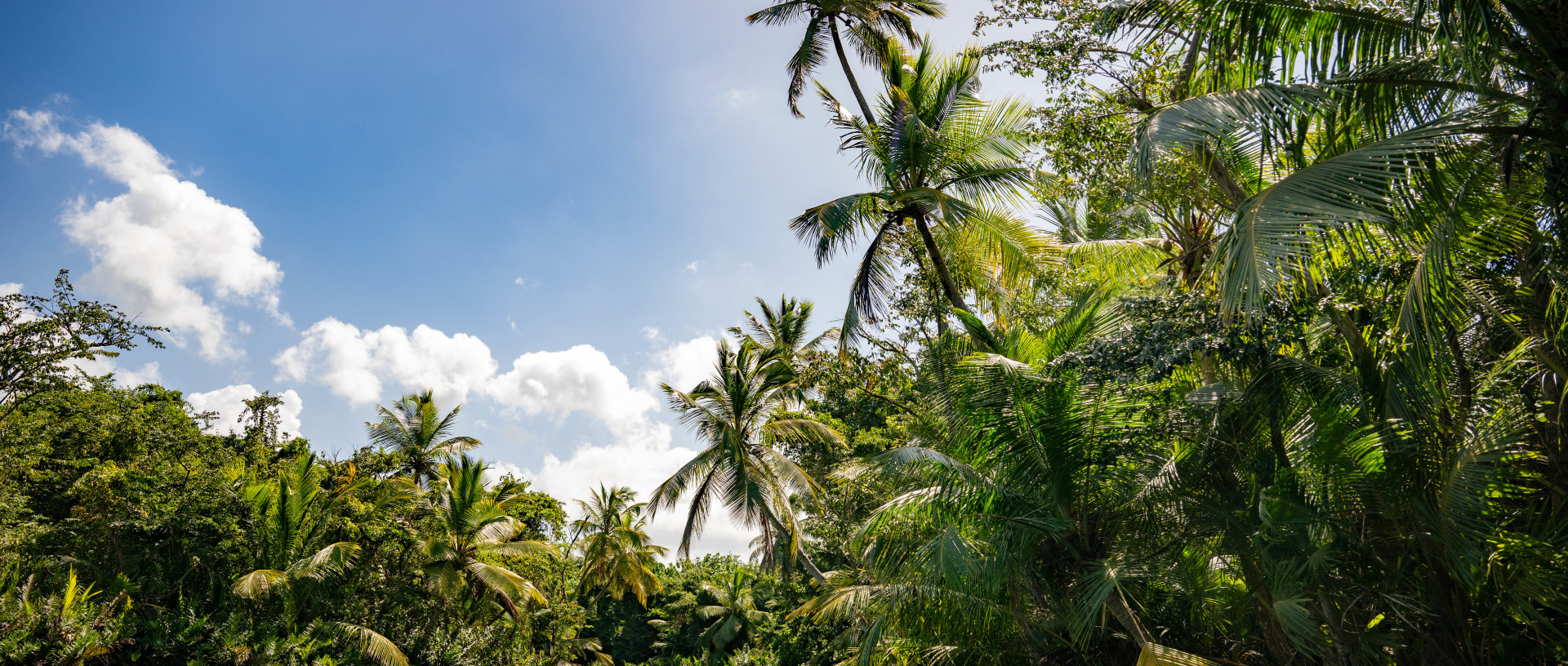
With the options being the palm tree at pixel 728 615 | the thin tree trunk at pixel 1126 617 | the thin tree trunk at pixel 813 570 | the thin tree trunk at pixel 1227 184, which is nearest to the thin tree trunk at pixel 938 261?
the thin tree trunk at pixel 1227 184

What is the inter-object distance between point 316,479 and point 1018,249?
47.6ft

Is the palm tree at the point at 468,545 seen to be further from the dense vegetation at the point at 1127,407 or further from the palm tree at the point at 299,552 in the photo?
the palm tree at the point at 299,552

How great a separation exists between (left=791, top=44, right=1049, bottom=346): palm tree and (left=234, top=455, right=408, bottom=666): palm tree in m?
11.6

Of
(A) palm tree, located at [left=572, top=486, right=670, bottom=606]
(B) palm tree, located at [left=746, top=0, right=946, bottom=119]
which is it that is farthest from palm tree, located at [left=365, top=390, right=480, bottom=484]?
(B) palm tree, located at [left=746, top=0, right=946, bottom=119]

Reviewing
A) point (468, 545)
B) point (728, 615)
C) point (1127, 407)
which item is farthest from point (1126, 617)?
point (728, 615)

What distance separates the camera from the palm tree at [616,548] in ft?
70.0

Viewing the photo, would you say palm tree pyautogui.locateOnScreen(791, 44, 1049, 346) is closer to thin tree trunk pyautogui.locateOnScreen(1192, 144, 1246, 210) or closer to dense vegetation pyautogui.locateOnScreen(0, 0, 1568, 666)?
dense vegetation pyautogui.locateOnScreen(0, 0, 1568, 666)

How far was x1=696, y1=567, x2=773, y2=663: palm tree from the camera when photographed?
968 inches

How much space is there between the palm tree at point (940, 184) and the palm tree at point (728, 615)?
1700cm

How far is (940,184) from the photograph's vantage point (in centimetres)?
979

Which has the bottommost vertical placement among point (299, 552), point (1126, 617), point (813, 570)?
point (1126, 617)

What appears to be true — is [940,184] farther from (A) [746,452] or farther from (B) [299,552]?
(B) [299,552]

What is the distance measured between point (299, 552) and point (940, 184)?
14.2 metres

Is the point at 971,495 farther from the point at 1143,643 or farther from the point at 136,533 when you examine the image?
the point at 136,533
